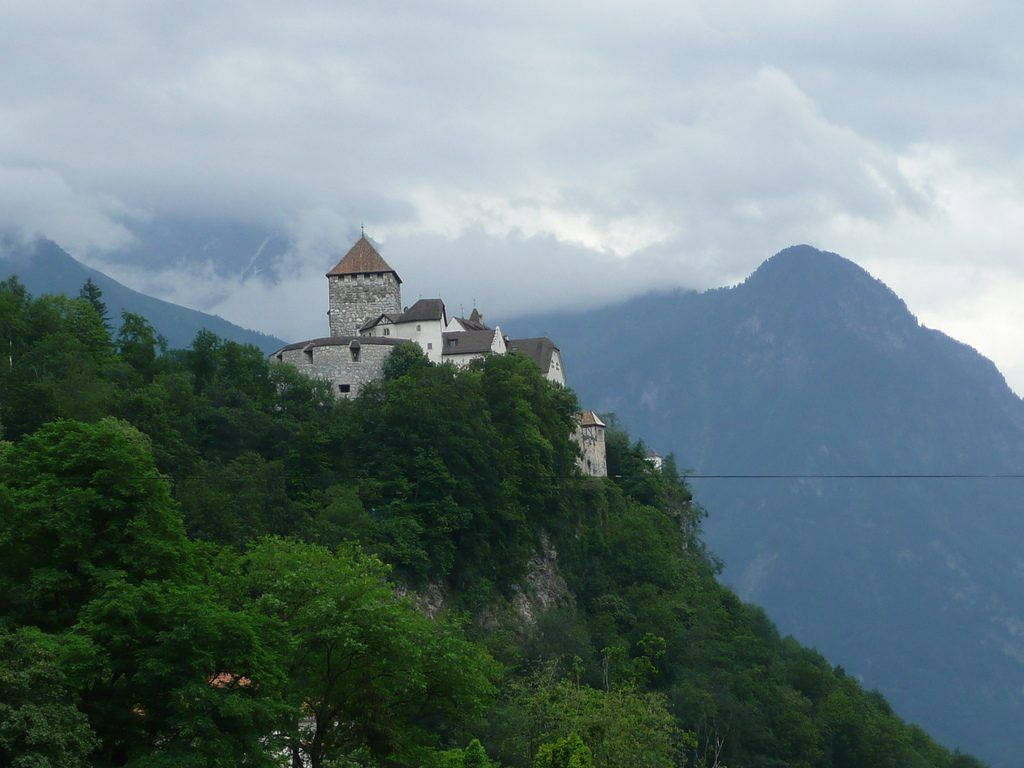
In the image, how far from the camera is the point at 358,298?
8994cm

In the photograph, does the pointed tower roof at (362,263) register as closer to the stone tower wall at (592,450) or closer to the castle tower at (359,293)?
the castle tower at (359,293)

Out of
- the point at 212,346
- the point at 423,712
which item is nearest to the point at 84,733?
the point at 423,712

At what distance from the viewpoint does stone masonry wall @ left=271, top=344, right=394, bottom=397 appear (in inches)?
3054

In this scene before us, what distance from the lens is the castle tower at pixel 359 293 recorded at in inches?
3519

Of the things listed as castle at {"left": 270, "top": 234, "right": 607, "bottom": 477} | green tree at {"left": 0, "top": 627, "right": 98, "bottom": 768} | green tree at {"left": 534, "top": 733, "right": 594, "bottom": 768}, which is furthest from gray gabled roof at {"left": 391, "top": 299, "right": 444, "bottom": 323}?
green tree at {"left": 0, "top": 627, "right": 98, "bottom": 768}

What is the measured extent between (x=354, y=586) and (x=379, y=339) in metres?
42.9

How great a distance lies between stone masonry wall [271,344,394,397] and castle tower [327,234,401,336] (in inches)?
411

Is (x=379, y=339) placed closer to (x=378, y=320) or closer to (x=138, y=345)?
(x=378, y=320)

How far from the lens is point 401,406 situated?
70.8 m

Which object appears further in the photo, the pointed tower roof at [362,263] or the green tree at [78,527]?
the pointed tower roof at [362,263]

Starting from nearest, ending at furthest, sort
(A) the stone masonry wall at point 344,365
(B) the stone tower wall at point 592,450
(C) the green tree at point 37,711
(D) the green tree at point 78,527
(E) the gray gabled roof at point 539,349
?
(C) the green tree at point 37,711 < (D) the green tree at point 78,527 < (A) the stone masonry wall at point 344,365 < (B) the stone tower wall at point 592,450 < (E) the gray gabled roof at point 539,349

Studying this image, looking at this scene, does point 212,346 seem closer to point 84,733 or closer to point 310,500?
point 310,500

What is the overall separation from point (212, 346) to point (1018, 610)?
137 metres

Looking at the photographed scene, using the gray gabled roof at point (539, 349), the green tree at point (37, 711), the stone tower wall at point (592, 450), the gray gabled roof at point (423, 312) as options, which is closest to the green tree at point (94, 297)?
the gray gabled roof at point (423, 312)
